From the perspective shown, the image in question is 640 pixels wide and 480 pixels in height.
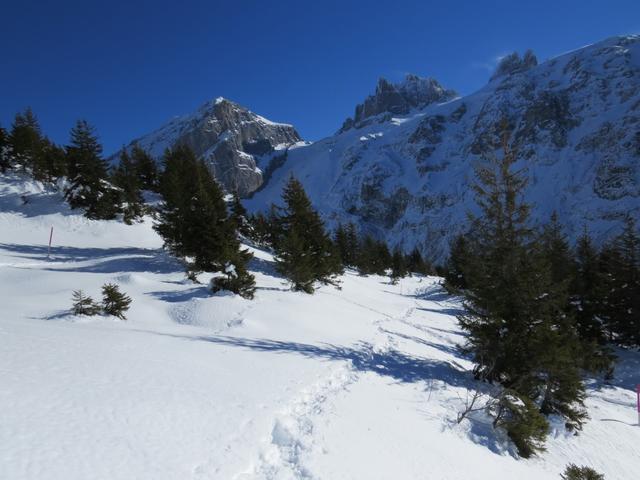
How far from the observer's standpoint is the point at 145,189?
55250 millimetres

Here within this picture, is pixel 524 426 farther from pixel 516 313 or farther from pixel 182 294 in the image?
pixel 182 294

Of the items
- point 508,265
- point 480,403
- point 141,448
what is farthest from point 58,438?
point 508,265

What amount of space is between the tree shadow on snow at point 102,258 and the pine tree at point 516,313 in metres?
19.2

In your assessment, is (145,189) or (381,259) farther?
(381,259)

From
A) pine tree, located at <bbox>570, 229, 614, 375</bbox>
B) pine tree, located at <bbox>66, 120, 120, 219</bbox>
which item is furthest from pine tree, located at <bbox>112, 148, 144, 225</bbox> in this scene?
pine tree, located at <bbox>570, 229, 614, 375</bbox>

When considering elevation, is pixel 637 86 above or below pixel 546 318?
above

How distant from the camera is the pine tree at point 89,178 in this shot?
Result: 34.5 meters

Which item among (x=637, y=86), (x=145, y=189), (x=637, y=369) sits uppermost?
(x=637, y=86)

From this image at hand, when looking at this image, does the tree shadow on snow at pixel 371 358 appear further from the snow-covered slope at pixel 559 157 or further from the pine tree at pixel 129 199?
the snow-covered slope at pixel 559 157

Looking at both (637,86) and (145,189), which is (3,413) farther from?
(637,86)

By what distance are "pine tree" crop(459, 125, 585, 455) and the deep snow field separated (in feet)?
3.86

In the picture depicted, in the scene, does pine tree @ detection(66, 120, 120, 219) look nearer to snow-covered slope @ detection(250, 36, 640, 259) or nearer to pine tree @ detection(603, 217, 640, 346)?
pine tree @ detection(603, 217, 640, 346)

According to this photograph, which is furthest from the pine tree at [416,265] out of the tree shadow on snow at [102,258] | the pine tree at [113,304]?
the pine tree at [113,304]

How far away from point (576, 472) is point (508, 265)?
259 inches
